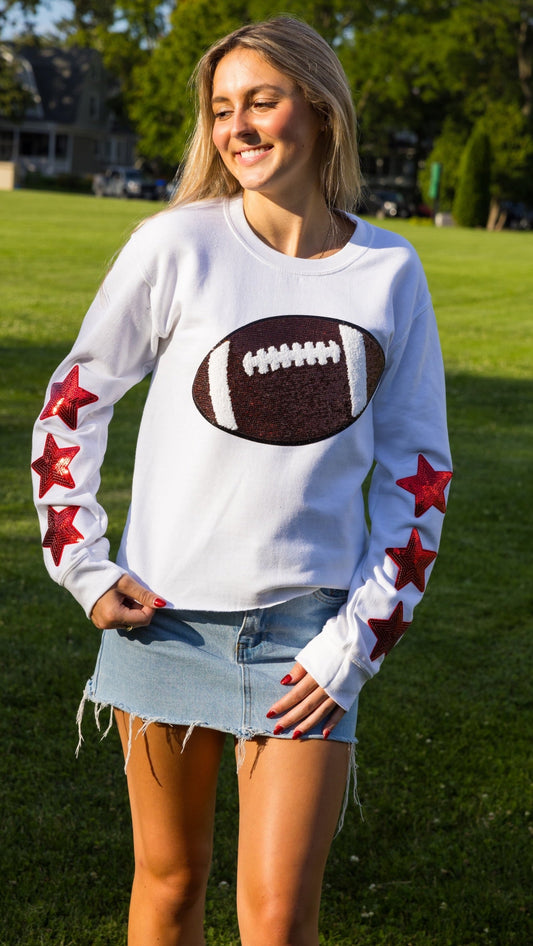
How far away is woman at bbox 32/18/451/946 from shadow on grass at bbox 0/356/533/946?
52.3 inches

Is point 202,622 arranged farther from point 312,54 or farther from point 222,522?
point 312,54

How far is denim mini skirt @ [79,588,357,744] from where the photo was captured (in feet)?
7.78

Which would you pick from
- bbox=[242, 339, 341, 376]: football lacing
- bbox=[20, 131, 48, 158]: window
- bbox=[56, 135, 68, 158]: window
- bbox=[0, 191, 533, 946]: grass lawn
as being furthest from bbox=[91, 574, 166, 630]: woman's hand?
bbox=[56, 135, 68, 158]: window

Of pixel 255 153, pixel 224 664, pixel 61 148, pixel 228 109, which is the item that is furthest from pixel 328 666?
pixel 61 148

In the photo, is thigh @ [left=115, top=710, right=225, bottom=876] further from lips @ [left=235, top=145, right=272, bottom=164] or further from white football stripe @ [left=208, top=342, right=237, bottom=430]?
lips @ [left=235, top=145, right=272, bottom=164]

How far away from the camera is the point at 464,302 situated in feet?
69.9

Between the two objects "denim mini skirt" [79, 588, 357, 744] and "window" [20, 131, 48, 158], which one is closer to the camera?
"denim mini skirt" [79, 588, 357, 744]

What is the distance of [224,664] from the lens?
238cm

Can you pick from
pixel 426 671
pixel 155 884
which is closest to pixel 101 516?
Answer: pixel 155 884

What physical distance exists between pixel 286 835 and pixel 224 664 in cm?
36

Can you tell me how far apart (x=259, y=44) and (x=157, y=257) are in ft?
1.67

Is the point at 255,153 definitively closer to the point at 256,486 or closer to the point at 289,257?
the point at 289,257

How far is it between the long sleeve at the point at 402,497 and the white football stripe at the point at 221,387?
0.37 metres

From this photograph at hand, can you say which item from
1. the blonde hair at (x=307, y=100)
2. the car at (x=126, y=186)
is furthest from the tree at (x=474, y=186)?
the blonde hair at (x=307, y=100)
